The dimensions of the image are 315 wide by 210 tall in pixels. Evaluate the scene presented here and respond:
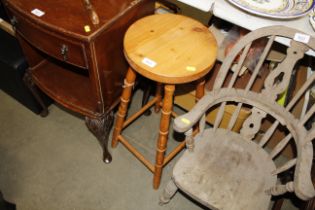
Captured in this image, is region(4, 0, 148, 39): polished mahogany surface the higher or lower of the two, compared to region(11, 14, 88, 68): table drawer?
higher

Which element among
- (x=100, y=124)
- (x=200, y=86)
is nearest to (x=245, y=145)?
(x=200, y=86)

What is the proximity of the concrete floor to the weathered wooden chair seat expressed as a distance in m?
0.43

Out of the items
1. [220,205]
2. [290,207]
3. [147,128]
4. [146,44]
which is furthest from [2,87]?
[290,207]

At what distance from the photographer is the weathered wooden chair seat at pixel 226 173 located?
980 mm

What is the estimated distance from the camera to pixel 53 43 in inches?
39.0

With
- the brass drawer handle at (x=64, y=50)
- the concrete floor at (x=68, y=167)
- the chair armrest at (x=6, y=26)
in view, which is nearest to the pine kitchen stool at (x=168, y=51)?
the brass drawer handle at (x=64, y=50)

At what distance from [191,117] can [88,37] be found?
0.43 metres

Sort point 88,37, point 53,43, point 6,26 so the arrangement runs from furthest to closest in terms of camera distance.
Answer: point 6,26
point 53,43
point 88,37

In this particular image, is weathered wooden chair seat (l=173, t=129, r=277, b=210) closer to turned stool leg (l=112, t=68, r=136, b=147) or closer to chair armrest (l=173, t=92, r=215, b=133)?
chair armrest (l=173, t=92, r=215, b=133)

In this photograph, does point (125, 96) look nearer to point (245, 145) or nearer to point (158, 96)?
point (158, 96)

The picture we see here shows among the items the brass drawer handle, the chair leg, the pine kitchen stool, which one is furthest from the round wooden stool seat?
the chair leg

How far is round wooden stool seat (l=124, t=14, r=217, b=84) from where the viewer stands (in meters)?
0.93

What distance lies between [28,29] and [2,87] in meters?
0.81

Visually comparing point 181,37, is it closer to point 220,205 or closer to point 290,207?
point 220,205
